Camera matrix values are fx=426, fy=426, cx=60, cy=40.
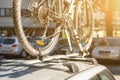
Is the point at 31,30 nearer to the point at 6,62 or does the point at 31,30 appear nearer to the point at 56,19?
the point at 56,19

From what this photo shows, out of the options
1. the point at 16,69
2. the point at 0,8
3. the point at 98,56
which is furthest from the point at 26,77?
the point at 0,8

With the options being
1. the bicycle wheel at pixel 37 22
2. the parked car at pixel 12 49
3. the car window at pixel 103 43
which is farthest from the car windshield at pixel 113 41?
the bicycle wheel at pixel 37 22

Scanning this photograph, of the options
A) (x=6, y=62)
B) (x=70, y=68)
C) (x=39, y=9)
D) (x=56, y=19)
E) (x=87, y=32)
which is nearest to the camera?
(x=70, y=68)

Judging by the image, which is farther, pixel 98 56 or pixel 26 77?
pixel 98 56

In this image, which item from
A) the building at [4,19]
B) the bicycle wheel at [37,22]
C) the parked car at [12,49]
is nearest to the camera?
the bicycle wheel at [37,22]

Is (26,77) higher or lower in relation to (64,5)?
lower

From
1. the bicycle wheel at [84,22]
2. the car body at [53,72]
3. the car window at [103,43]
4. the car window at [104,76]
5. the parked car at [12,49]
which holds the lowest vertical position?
the parked car at [12,49]

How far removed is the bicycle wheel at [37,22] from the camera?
15.4ft

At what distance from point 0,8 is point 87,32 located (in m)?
50.7

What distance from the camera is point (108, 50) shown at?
69.7ft

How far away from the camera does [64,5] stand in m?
6.41

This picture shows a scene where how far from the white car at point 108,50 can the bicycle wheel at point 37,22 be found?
15.4 meters

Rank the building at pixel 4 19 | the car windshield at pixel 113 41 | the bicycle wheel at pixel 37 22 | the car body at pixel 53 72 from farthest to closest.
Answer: the building at pixel 4 19 → the car windshield at pixel 113 41 → the bicycle wheel at pixel 37 22 → the car body at pixel 53 72

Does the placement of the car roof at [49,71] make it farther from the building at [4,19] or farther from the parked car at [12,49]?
the building at [4,19]
